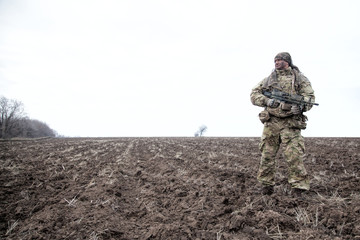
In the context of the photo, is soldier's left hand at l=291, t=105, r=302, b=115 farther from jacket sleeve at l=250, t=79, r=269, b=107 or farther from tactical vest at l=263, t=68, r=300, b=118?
jacket sleeve at l=250, t=79, r=269, b=107

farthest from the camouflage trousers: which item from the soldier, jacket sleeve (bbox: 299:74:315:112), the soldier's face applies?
the soldier's face

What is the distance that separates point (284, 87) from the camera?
13.6 ft

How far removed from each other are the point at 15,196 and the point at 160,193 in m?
2.50

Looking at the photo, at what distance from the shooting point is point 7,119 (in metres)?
57.7

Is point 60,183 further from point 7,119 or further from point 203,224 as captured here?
point 7,119

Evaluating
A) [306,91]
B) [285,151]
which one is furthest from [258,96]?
[285,151]

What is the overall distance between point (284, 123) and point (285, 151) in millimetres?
503

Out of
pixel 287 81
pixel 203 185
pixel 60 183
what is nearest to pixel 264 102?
pixel 287 81

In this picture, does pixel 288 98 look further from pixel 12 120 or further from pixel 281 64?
pixel 12 120

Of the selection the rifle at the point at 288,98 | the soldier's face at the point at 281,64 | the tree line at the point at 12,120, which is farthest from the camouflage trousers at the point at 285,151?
the tree line at the point at 12,120

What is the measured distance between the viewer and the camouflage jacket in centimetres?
395

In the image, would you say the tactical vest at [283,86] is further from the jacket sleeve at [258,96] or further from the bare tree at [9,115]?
the bare tree at [9,115]

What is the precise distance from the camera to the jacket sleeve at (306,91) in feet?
12.8

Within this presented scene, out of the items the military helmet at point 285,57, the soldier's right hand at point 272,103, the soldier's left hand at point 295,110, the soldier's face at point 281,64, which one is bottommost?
the soldier's left hand at point 295,110
